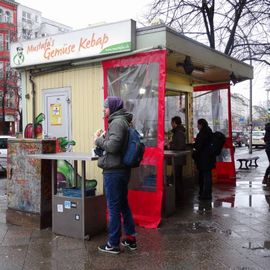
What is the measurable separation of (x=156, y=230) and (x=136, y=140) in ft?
6.19

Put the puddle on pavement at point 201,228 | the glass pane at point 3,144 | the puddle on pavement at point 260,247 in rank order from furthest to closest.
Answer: the glass pane at point 3,144, the puddle on pavement at point 201,228, the puddle on pavement at point 260,247

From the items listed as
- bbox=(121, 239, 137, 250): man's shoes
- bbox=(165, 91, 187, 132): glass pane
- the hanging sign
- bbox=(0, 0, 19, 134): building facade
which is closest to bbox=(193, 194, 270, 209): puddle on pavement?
bbox=(165, 91, 187, 132): glass pane

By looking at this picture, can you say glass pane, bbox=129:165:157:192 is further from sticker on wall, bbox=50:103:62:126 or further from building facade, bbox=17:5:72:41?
building facade, bbox=17:5:72:41

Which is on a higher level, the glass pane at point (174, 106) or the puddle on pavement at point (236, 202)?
the glass pane at point (174, 106)

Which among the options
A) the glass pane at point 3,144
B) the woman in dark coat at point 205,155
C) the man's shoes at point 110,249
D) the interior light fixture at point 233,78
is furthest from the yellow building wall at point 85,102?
the glass pane at point 3,144

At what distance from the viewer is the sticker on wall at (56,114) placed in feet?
27.1

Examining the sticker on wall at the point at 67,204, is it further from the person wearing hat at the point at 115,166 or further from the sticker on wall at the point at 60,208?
the person wearing hat at the point at 115,166

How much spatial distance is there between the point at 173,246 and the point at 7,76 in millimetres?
32942

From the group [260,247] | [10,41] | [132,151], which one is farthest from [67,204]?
[10,41]

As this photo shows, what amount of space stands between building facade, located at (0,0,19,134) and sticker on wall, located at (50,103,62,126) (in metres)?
28.2

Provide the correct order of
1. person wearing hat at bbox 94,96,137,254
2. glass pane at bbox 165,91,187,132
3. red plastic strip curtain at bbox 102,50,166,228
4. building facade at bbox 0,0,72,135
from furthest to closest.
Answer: building facade at bbox 0,0,72,135
glass pane at bbox 165,91,187,132
red plastic strip curtain at bbox 102,50,166,228
person wearing hat at bbox 94,96,137,254

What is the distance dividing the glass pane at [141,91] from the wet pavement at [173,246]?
4.82ft

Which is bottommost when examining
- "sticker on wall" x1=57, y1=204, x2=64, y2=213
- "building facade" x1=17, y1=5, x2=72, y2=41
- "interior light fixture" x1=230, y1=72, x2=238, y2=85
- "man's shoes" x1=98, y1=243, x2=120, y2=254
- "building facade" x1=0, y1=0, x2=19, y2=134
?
"man's shoes" x1=98, y1=243, x2=120, y2=254

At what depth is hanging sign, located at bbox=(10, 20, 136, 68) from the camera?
676cm
